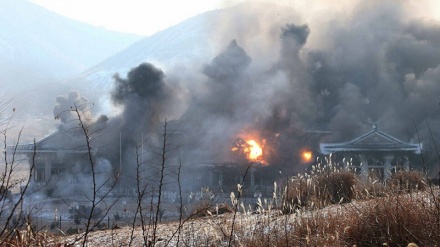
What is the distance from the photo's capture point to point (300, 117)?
42.2 m

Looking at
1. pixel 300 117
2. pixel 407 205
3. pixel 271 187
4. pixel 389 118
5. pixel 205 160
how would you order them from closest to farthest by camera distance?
pixel 407 205 → pixel 271 187 → pixel 205 160 → pixel 300 117 → pixel 389 118

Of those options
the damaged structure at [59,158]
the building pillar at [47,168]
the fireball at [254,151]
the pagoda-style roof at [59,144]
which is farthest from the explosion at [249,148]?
the building pillar at [47,168]

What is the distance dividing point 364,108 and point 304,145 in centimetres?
1472

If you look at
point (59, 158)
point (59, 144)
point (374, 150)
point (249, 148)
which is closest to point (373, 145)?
point (374, 150)

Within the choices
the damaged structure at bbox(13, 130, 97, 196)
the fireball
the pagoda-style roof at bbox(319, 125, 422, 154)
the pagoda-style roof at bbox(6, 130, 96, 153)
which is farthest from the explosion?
the pagoda-style roof at bbox(6, 130, 96, 153)

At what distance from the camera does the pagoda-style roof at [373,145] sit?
105 feet

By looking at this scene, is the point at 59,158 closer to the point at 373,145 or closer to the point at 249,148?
the point at 249,148

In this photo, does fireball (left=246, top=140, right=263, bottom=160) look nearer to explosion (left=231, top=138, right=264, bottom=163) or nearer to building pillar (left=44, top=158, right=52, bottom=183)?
explosion (left=231, top=138, right=264, bottom=163)

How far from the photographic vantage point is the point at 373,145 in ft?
106

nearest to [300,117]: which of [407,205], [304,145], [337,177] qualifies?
[304,145]

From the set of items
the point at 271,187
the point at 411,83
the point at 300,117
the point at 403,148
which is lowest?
the point at 271,187

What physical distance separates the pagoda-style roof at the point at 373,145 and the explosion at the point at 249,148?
3987 millimetres

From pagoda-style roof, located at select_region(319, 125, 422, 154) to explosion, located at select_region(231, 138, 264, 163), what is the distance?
13.1 ft

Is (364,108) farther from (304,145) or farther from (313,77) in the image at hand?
(304,145)
